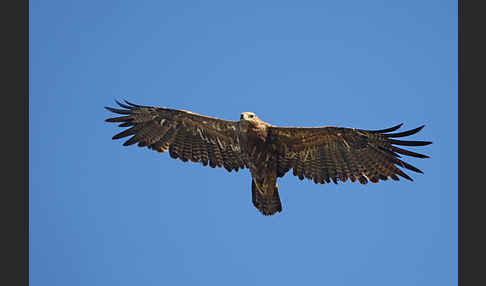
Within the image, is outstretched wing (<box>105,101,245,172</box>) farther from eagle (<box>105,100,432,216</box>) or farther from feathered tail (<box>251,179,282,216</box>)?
feathered tail (<box>251,179,282,216</box>)

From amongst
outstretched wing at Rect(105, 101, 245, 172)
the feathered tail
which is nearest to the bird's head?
outstretched wing at Rect(105, 101, 245, 172)

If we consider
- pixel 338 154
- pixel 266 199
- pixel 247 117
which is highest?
pixel 247 117

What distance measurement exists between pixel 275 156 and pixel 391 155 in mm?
2209

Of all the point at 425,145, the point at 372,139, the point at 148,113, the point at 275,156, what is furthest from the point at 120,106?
the point at 425,145

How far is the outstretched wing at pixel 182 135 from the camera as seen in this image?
12.8 m

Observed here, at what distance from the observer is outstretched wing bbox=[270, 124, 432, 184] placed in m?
12.0

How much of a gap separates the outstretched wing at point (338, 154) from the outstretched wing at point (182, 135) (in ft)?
3.51

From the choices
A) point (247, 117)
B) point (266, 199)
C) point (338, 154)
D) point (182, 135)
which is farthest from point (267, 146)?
point (182, 135)

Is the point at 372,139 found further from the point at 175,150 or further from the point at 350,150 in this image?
the point at 175,150

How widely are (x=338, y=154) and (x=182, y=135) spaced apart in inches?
127

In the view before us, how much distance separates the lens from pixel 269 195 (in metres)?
12.3

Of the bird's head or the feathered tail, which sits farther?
the feathered tail

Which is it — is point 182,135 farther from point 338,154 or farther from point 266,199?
point 338,154

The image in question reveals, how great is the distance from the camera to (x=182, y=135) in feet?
42.9
